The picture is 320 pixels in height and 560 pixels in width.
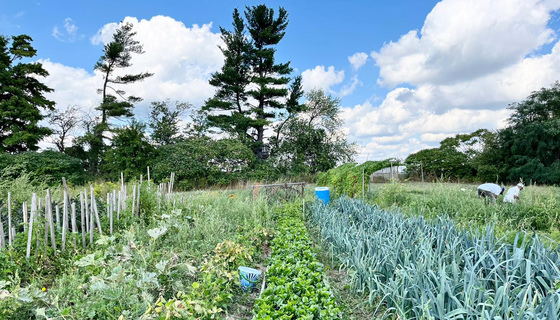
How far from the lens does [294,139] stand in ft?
68.1

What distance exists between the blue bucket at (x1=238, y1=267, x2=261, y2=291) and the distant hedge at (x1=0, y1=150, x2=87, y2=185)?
537 inches

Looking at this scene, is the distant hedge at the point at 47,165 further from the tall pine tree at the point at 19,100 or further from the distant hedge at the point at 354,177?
the distant hedge at the point at 354,177

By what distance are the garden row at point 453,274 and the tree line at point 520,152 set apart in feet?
48.4

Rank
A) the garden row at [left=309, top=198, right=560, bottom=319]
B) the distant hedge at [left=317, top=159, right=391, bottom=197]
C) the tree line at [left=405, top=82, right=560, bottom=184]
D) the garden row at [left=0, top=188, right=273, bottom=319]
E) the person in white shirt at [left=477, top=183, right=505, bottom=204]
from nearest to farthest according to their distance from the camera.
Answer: the garden row at [left=309, top=198, right=560, bottom=319] < the garden row at [left=0, top=188, right=273, bottom=319] < the person in white shirt at [left=477, top=183, right=505, bottom=204] < the distant hedge at [left=317, top=159, right=391, bottom=197] < the tree line at [left=405, top=82, right=560, bottom=184]

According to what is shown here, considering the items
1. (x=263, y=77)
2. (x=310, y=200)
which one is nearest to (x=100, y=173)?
(x=263, y=77)

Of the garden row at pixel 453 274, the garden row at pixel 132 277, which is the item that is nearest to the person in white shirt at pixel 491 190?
the garden row at pixel 453 274

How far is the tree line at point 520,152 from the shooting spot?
Answer: 707 inches

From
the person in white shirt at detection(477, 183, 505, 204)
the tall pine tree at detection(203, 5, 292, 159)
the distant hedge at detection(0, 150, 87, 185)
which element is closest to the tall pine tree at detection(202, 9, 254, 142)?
the tall pine tree at detection(203, 5, 292, 159)

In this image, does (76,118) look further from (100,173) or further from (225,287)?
(225,287)

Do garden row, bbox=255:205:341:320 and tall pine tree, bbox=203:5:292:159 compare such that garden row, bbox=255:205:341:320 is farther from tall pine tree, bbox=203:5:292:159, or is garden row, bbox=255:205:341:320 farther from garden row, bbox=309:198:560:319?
tall pine tree, bbox=203:5:292:159

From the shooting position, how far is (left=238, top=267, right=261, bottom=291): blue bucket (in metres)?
2.95

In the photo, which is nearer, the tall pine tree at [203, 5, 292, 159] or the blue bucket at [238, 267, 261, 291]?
the blue bucket at [238, 267, 261, 291]

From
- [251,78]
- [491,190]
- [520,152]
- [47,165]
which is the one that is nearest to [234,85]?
[251,78]

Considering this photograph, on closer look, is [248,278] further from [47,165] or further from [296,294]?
[47,165]
